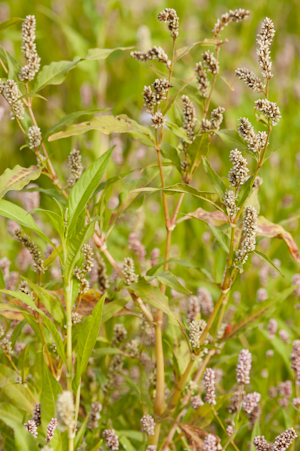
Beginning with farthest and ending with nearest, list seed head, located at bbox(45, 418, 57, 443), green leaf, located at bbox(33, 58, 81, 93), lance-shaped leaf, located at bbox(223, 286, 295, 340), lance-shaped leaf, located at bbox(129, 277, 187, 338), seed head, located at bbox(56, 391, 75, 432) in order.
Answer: lance-shaped leaf, located at bbox(223, 286, 295, 340) → green leaf, located at bbox(33, 58, 81, 93) → lance-shaped leaf, located at bbox(129, 277, 187, 338) → seed head, located at bbox(45, 418, 57, 443) → seed head, located at bbox(56, 391, 75, 432)

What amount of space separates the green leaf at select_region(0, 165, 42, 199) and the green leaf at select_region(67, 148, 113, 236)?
9 cm

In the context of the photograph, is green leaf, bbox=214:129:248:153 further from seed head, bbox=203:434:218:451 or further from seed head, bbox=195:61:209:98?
seed head, bbox=203:434:218:451

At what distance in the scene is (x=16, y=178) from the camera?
1.02m

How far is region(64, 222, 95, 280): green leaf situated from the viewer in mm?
932

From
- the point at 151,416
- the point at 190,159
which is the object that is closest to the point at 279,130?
the point at 190,159

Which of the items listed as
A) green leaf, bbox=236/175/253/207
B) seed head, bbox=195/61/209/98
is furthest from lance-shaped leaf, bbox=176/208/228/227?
seed head, bbox=195/61/209/98

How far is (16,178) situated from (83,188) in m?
0.13

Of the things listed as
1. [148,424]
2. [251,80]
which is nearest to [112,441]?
[148,424]

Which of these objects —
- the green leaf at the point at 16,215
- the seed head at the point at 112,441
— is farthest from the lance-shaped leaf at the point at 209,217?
the seed head at the point at 112,441

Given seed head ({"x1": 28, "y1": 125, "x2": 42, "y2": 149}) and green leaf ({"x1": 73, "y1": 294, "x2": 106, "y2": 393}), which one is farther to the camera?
seed head ({"x1": 28, "y1": 125, "x2": 42, "y2": 149})

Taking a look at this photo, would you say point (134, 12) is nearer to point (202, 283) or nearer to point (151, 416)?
point (202, 283)

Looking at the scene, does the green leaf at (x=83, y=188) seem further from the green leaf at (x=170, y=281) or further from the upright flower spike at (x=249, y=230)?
the upright flower spike at (x=249, y=230)

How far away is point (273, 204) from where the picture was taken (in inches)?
86.1

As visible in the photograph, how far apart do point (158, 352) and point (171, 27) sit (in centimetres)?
66
